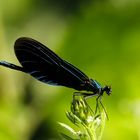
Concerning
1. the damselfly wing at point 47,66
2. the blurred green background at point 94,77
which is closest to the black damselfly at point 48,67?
the damselfly wing at point 47,66

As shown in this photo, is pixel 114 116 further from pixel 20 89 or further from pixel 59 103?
pixel 20 89

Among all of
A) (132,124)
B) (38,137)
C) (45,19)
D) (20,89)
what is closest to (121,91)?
(132,124)

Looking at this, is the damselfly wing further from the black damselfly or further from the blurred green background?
the blurred green background

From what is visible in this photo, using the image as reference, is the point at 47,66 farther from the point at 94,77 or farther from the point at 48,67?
the point at 94,77

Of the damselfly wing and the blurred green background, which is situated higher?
the blurred green background

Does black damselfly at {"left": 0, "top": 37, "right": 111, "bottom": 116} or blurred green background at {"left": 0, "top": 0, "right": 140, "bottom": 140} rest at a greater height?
blurred green background at {"left": 0, "top": 0, "right": 140, "bottom": 140}

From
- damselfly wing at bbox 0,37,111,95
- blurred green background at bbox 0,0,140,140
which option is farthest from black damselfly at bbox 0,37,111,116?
blurred green background at bbox 0,0,140,140

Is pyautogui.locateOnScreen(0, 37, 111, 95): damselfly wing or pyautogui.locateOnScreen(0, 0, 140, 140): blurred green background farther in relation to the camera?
pyautogui.locateOnScreen(0, 0, 140, 140): blurred green background

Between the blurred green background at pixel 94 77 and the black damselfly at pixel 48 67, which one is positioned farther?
the blurred green background at pixel 94 77

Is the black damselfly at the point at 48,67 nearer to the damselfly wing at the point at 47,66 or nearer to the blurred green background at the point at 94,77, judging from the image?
the damselfly wing at the point at 47,66
